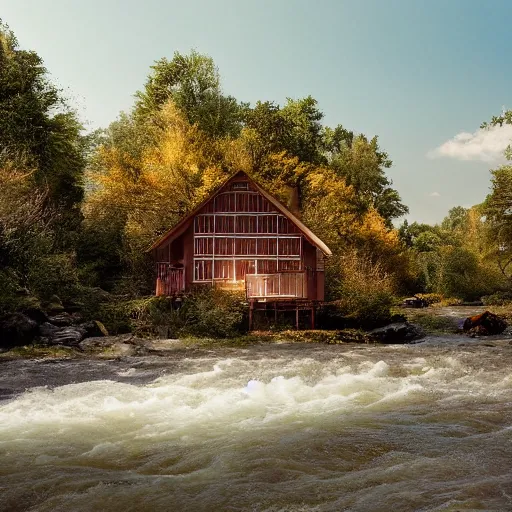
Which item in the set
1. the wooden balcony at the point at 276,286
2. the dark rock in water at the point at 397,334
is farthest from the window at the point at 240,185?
the dark rock in water at the point at 397,334

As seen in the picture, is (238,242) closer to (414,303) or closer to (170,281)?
(170,281)

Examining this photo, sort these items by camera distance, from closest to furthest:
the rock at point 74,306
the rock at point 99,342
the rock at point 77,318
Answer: the rock at point 99,342, the rock at point 77,318, the rock at point 74,306

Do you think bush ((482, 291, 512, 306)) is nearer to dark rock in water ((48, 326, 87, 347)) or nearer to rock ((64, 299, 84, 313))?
rock ((64, 299, 84, 313))

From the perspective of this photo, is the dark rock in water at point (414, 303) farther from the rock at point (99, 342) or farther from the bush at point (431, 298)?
the rock at point (99, 342)

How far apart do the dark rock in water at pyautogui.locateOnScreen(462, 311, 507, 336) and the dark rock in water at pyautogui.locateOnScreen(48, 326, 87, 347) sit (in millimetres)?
15679

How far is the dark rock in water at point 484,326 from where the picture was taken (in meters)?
24.4

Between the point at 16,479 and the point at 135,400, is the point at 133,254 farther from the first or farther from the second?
the point at 16,479

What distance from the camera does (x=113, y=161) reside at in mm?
37844

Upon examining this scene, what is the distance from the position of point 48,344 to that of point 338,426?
531 inches

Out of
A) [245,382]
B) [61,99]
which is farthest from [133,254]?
[245,382]

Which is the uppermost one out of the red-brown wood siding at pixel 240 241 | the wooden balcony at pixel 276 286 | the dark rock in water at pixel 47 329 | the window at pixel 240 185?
the window at pixel 240 185

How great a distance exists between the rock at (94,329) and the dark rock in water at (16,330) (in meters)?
2.29

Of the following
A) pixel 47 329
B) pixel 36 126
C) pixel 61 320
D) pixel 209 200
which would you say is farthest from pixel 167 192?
pixel 47 329

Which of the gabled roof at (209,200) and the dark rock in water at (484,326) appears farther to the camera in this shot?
the gabled roof at (209,200)
